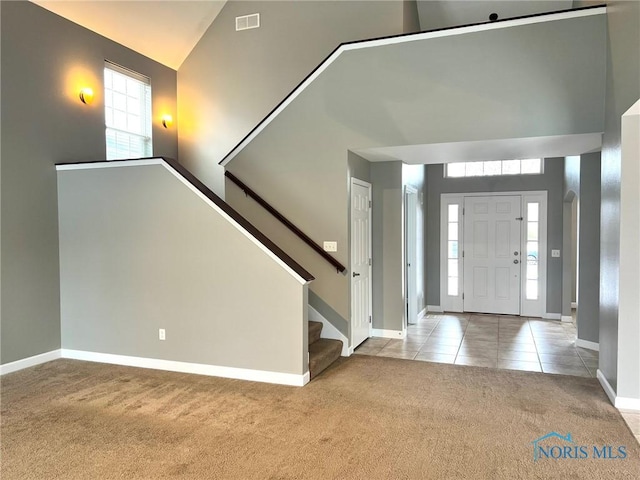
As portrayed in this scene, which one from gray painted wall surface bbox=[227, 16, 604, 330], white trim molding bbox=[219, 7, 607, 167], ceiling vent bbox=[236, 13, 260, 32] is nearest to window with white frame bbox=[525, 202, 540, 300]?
gray painted wall surface bbox=[227, 16, 604, 330]

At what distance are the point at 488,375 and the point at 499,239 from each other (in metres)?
3.75

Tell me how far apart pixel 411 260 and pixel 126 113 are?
4.58 metres

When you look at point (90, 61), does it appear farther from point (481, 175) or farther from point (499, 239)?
point (499, 239)

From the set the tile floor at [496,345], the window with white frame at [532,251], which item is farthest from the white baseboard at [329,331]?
the window with white frame at [532,251]

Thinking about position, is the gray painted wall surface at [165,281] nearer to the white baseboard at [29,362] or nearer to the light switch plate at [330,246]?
the white baseboard at [29,362]

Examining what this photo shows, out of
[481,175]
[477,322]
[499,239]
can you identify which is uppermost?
[481,175]

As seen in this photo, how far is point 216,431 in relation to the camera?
3123 millimetres

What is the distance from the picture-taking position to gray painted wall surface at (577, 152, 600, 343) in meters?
5.22

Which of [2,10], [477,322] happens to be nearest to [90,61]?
[2,10]

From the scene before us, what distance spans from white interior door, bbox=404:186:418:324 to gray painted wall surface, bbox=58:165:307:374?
3134mm

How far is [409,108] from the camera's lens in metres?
4.53

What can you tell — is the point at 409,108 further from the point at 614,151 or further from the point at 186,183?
the point at 186,183

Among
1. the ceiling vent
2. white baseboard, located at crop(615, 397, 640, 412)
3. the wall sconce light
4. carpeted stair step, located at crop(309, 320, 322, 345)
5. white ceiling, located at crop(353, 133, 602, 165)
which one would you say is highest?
the ceiling vent

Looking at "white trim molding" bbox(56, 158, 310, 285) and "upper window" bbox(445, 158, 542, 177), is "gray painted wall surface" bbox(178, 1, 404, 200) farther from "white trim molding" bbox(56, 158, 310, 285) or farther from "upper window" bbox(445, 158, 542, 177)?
"upper window" bbox(445, 158, 542, 177)
